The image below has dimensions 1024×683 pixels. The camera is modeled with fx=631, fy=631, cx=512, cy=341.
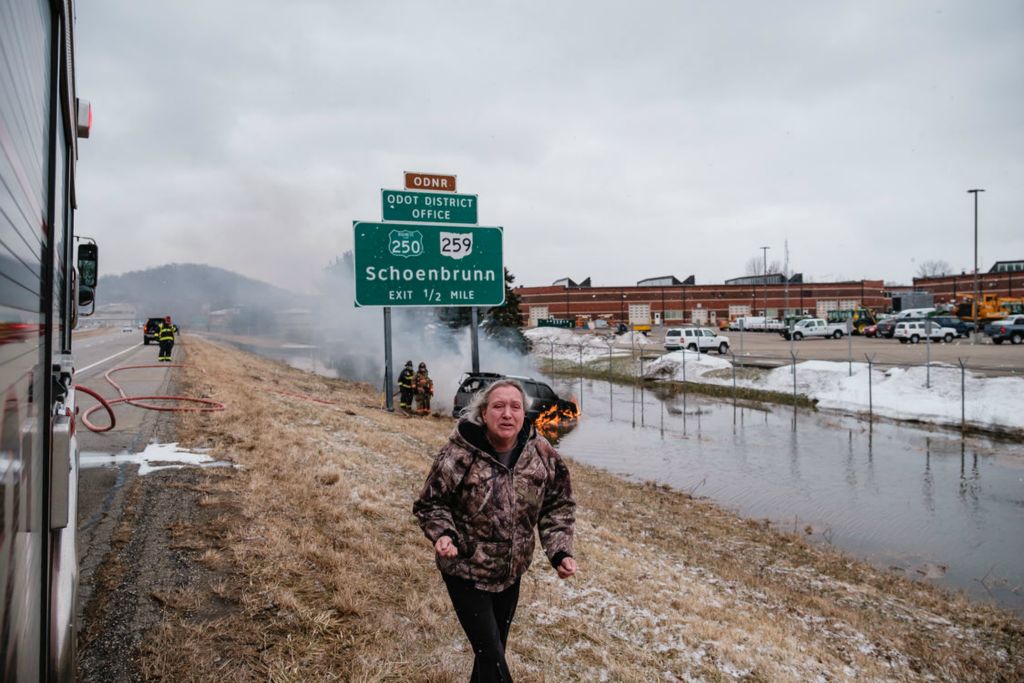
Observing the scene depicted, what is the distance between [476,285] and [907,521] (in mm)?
11318

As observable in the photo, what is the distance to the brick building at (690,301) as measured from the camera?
3447 inches

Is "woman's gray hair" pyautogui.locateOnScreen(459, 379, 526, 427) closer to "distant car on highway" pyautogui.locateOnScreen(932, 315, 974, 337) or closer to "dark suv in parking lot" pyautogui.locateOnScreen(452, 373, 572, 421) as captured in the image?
"dark suv in parking lot" pyautogui.locateOnScreen(452, 373, 572, 421)

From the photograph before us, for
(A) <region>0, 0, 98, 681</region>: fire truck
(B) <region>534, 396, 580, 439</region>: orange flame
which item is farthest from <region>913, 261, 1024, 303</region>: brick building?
(A) <region>0, 0, 98, 681</region>: fire truck

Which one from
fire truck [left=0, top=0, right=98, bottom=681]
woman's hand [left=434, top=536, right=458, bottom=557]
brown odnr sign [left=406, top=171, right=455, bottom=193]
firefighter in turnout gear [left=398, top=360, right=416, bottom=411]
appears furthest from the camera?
firefighter in turnout gear [left=398, top=360, right=416, bottom=411]

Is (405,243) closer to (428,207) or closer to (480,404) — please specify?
(428,207)

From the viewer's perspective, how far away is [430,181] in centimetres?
1728

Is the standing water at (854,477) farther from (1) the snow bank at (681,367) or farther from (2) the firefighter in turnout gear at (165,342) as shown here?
(2) the firefighter in turnout gear at (165,342)

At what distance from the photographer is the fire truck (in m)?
1.41

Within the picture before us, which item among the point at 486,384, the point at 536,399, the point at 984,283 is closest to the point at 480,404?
the point at 486,384

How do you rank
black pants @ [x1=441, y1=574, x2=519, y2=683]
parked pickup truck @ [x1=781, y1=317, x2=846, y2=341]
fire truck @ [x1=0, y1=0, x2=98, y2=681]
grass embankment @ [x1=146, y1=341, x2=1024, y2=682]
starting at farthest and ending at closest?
parked pickup truck @ [x1=781, y1=317, x2=846, y2=341], grass embankment @ [x1=146, y1=341, x2=1024, y2=682], black pants @ [x1=441, y1=574, x2=519, y2=683], fire truck @ [x1=0, y1=0, x2=98, y2=681]

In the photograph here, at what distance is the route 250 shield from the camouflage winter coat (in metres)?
14.1

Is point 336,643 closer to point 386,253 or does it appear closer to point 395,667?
point 395,667

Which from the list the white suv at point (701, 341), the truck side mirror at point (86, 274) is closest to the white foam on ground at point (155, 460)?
the truck side mirror at point (86, 274)

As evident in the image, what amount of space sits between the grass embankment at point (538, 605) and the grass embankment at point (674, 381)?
51.6ft
